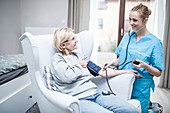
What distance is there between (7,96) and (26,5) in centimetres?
238

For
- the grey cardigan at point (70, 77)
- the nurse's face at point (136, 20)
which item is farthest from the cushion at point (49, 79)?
the nurse's face at point (136, 20)

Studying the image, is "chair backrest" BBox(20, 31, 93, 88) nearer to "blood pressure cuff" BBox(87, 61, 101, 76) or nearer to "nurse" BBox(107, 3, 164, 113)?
"blood pressure cuff" BBox(87, 61, 101, 76)

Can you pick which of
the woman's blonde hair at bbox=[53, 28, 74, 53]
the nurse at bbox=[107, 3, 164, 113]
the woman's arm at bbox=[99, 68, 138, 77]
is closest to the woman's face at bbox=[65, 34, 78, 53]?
the woman's blonde hair at bbox=[53, 28, 74, 53]

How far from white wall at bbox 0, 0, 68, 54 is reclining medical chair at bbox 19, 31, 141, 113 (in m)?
1.84

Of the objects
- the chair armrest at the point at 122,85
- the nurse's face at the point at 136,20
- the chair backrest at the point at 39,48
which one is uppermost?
the nurse's face at the point at 136,20

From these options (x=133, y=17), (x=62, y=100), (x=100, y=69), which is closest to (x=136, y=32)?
(x=133, y=17)

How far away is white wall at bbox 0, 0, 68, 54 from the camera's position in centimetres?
315

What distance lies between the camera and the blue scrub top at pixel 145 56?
133 centimetres

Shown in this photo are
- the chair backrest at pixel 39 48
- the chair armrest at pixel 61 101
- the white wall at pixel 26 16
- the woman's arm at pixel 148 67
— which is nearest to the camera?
the chair armrest at pixel 61 101

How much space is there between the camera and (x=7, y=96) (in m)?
1.46

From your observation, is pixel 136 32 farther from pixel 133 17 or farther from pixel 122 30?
pixel 122 30

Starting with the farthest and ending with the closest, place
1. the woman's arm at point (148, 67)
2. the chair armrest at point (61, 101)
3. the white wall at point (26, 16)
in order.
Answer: the white wall at point (26, 16) < the woman's arm at point (148, 67) < the chair armrest at point (61, 101)

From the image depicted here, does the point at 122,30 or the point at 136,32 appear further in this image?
the point at 122,30

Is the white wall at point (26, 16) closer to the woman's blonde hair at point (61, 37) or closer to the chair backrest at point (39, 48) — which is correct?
the chair backrest at point (39, 48)
